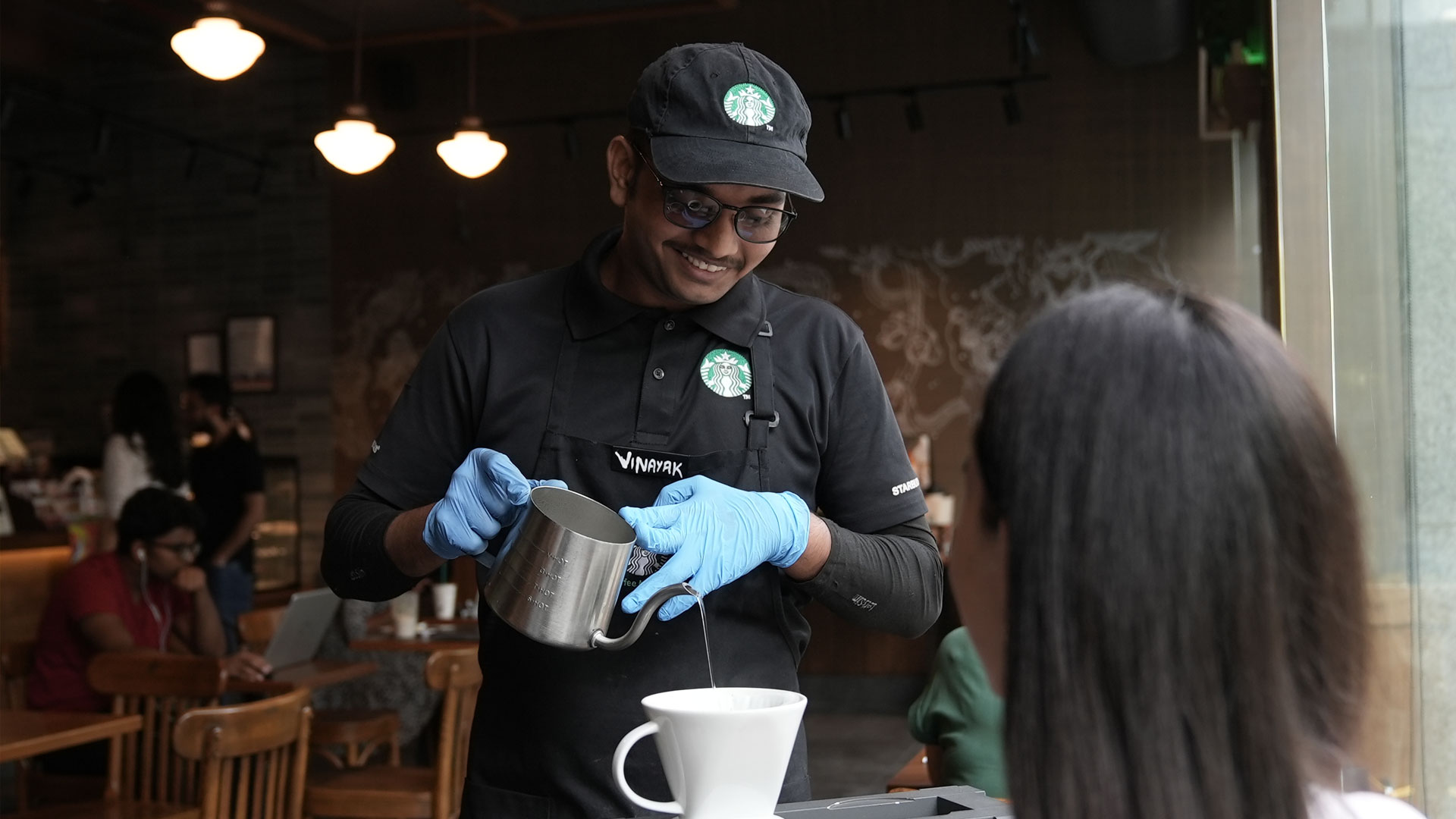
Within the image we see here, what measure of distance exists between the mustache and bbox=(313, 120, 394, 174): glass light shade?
5499mm

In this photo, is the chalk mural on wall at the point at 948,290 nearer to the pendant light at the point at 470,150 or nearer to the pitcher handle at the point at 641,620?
the pendant light at the point at 470,150

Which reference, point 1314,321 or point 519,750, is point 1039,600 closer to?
point 519,750

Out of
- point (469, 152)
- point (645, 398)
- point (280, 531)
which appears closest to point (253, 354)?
point (280, 531)

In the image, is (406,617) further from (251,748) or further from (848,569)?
(848,569)

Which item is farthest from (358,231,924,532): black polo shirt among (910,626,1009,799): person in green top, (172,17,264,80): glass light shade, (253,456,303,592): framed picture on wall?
(253,456,303,592): framed picture on wall

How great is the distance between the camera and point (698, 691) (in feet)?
3.88

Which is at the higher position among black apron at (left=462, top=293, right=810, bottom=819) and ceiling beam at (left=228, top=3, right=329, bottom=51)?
ceiling beam at (left=228, top=3, right=329, bottom=51)

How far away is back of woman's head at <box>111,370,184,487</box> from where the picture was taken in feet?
18.2

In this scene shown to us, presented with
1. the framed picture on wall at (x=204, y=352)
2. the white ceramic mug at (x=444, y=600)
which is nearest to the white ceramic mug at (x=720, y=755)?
Result: the white ceramic mug at (x=444, y=600)

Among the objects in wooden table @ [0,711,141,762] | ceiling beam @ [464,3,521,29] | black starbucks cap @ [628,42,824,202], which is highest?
ceiling beam @ [464,3,521,29]

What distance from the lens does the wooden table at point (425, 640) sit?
4.68 metres

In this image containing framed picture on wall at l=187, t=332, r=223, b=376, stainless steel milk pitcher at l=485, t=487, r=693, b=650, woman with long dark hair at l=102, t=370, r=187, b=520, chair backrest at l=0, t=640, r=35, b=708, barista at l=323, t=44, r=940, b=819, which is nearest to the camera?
stainless steel milk pitcher at l=485, t=487, r=693, b=650

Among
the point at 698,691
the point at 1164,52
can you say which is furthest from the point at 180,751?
the point at 1164,52

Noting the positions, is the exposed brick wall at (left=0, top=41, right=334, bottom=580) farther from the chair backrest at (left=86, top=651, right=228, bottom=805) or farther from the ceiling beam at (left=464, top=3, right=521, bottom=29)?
the chair backrest at (left=86, top=651, right=228, bottom=805)
